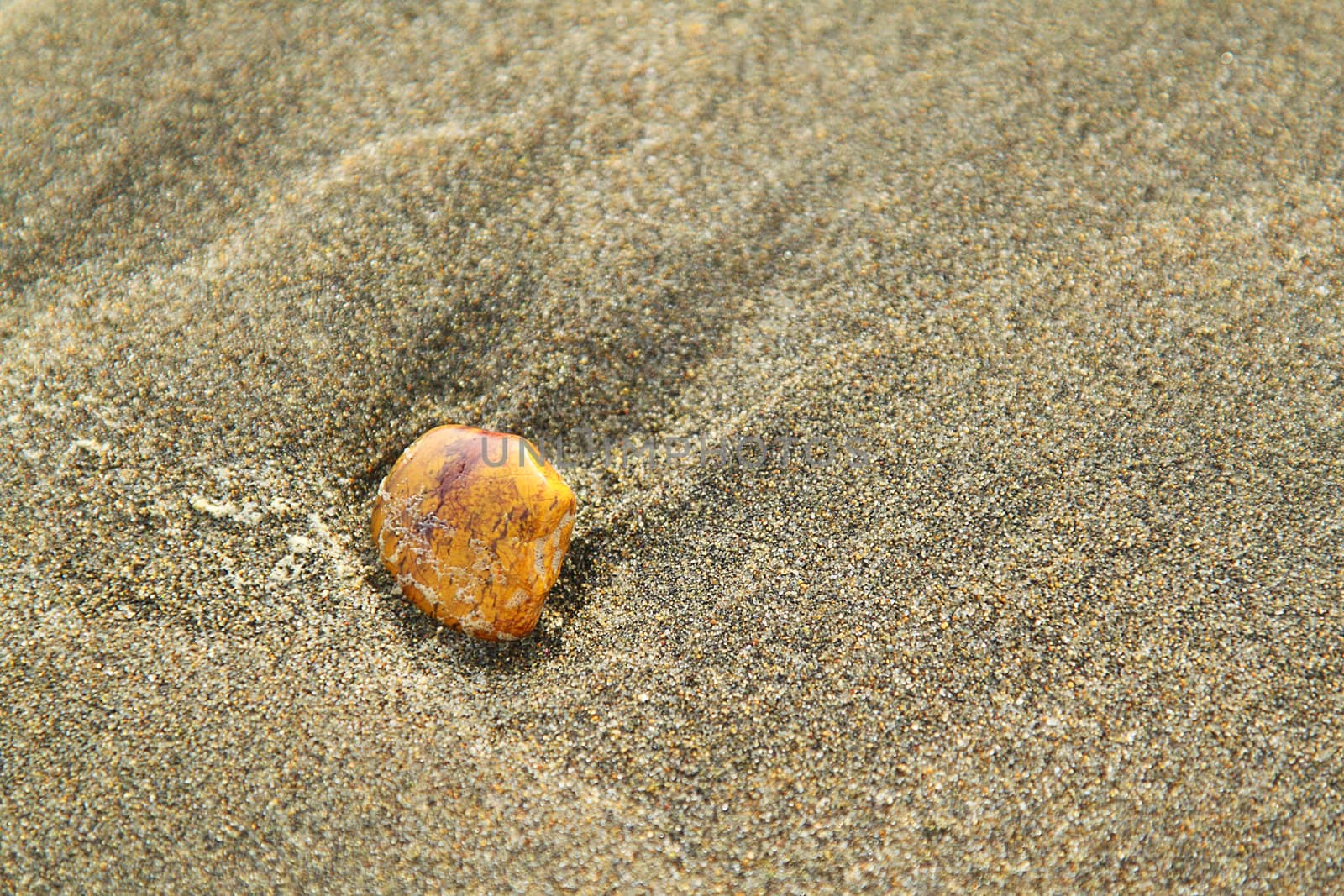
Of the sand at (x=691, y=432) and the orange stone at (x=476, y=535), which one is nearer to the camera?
the sand at (x=691, y=432)

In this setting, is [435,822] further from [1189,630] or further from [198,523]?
[1189,630]

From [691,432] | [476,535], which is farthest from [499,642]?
[691,432]

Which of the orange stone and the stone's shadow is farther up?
the orange stone

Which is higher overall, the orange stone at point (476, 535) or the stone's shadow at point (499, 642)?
the orange stone at point (476, 535)

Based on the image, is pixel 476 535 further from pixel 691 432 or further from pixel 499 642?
pixel 691 432
